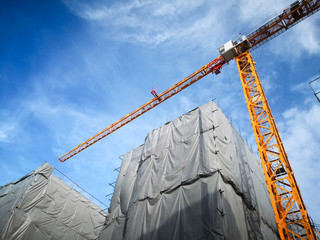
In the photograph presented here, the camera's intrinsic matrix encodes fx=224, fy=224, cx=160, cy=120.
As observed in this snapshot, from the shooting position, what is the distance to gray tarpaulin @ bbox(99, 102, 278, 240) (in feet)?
29.3

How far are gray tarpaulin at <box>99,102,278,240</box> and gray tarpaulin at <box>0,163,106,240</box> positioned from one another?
7.10 meters

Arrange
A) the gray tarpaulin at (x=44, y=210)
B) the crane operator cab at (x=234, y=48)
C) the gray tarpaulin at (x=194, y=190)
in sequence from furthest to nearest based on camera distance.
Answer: the crane operator cab at (x=234, y=48)
the gray tarpaulin at (x=44, y=210)
the gray tarpaulin at (x=194, y=190)

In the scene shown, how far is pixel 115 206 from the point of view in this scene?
14320 mm

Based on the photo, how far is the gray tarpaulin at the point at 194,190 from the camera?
892cm

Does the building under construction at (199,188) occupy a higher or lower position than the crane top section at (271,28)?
lower

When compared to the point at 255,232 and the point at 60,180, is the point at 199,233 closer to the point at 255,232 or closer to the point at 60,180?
the point at 255,232

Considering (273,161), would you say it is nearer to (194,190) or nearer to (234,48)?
(194,190)

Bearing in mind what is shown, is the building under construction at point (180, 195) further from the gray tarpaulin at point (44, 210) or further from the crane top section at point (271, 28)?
the crane top section at point (271, 28)

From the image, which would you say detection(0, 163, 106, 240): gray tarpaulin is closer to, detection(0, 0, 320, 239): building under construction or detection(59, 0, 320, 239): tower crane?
detection(0, 0, 320, 239): building under construction

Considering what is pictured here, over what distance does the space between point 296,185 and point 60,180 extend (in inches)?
745

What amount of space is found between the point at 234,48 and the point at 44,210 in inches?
794

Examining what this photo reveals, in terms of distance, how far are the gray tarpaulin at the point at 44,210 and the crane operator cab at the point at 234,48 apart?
1803 cm

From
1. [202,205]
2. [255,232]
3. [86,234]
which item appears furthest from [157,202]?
[86,234]

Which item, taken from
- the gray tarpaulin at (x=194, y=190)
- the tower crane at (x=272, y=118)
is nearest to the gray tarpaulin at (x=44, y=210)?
the gray tarpaulin at (x=194, y=190)
